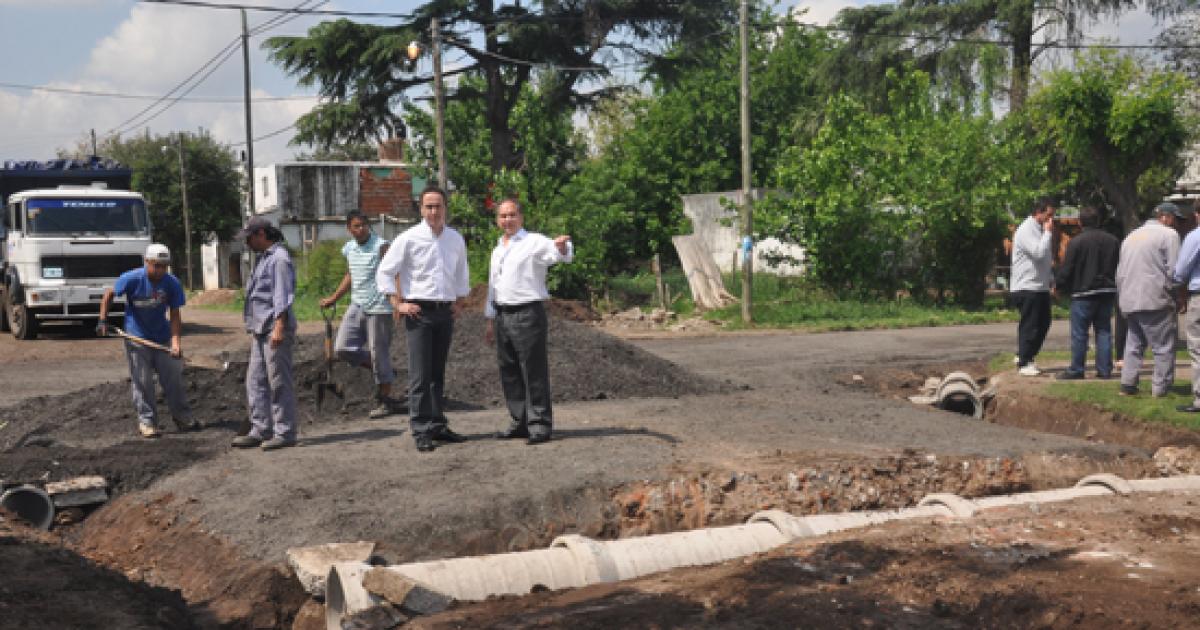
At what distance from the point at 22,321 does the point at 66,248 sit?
78.3 inches

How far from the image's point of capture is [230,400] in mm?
11195

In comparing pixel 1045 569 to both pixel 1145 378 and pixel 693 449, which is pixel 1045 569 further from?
pixel 1145 378

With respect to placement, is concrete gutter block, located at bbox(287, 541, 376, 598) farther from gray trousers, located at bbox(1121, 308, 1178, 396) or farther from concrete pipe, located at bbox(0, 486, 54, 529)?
gray trousers, located at bbox(1121, 308, 1178, 396)

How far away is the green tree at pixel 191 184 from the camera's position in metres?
54.6

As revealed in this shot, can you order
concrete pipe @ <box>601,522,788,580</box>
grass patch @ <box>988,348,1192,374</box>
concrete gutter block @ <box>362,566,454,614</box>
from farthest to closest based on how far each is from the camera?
1. grass patch @ <box>988,348,1192,374</box>
2. concrete pipe @ <box>601,522,788,580</box>
3. concrete gutter block @ <box>362,566,454,614</box>

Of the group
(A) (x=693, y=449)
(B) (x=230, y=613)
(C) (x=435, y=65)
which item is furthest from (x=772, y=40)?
(B) (x=230, y=613)

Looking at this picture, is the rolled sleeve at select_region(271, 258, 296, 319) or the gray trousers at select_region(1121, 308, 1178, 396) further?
the gray trousers at select_region(1121, 308, 1178, 396)

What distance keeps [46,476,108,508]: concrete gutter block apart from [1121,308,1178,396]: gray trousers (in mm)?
9018

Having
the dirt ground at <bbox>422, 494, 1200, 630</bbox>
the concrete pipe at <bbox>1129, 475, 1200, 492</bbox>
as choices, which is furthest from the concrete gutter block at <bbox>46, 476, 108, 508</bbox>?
the concrete pipe at <bbox>1129, 475, 1200, 492</bbox>

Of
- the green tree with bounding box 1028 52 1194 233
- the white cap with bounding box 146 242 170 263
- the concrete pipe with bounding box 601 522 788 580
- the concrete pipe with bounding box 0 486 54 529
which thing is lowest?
the concrete pipe with bounding box 0 486 54 529

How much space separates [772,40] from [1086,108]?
2330cm

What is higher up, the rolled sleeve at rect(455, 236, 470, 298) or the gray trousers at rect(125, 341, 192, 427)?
the rolled sleeve at rect(455, 236, 470, 298)

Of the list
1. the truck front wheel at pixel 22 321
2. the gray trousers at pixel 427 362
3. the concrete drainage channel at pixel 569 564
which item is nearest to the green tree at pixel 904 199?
the truck front wheel at pixel 22 321

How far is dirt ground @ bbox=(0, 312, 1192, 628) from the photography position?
15.9 feet
